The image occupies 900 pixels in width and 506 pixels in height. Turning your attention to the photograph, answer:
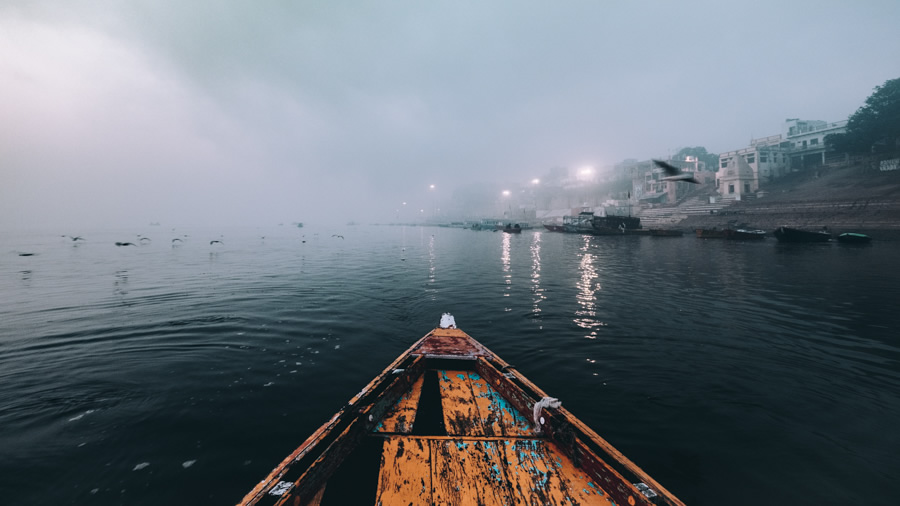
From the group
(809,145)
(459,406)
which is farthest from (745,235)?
(809,145)

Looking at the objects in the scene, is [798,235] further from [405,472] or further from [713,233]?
[405,472]

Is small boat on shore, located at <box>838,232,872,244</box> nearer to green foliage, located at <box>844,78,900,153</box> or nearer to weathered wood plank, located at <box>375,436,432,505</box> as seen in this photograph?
green foliage, located at <box>844,78,900,153</box>

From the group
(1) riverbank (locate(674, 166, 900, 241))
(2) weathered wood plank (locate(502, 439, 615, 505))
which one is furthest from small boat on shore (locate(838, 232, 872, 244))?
(2) weathered wood plank (locate(502, 439, 615, 505))

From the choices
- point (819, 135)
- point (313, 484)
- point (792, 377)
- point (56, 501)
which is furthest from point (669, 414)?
point (819, 135)

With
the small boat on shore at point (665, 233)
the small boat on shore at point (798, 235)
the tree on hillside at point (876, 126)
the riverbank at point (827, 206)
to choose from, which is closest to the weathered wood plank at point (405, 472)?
the small boat on shore at point (798, 235)

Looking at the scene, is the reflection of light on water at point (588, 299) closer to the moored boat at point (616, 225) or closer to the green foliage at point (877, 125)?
the moored boat at point (616, 225)

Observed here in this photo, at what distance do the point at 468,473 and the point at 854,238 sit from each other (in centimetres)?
5239

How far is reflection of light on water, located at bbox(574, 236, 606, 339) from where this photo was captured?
33.0 ft

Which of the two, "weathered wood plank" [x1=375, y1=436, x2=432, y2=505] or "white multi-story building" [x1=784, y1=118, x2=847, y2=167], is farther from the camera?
"white multi-story building" [x1=784, y1=118, x2=847, y2=167]

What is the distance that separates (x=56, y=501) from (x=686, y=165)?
117 metres

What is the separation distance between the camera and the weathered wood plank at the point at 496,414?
4043mm

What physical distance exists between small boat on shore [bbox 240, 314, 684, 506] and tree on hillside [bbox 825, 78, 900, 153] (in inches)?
3725

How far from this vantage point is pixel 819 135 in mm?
70688

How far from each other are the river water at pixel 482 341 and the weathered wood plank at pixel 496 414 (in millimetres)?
1691
